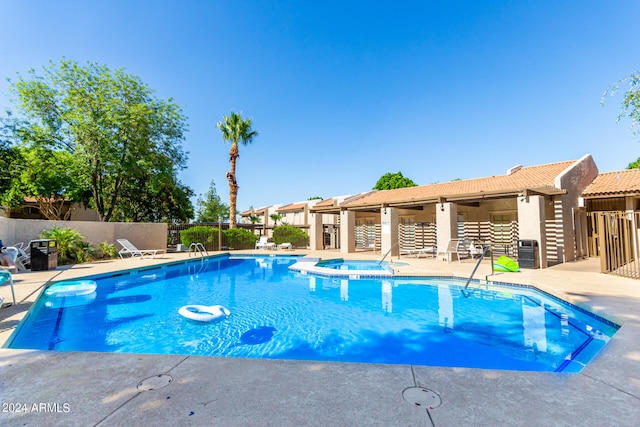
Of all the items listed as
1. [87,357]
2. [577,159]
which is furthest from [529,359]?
[577,159]

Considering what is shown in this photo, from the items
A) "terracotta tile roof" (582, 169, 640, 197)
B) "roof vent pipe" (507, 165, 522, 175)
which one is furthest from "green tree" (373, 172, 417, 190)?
"terracotta tile roof" (582, 169, 640, 197)

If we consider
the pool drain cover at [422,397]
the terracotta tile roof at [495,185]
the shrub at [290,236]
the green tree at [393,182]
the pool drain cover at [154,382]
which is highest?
the green tree at [393,182]

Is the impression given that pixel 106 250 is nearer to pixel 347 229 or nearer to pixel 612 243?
pixel 347 229

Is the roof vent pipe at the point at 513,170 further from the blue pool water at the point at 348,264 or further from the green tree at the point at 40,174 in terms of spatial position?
the green tree at the point at 40,174

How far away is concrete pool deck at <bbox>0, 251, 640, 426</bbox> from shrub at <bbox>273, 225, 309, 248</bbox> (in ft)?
64.1

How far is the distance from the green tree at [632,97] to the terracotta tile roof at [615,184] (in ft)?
14.9

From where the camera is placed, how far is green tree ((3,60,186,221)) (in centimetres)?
1772

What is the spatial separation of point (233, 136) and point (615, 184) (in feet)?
77.7

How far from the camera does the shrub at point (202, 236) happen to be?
774 inches

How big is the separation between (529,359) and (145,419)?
4880 millimetres

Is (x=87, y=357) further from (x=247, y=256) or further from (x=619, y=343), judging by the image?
(x=247, y=256)

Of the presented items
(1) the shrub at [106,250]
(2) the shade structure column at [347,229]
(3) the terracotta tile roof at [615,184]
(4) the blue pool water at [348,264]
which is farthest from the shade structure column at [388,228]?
(1) the shrub at [106,250]

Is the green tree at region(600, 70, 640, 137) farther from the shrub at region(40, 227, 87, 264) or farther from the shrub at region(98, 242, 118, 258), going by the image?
the shrub at region(98, 242, 118, 258)

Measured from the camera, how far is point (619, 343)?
345cm
